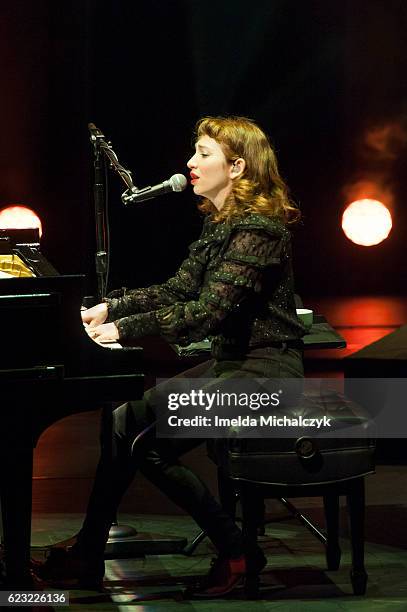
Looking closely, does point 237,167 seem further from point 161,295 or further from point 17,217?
point 17,217

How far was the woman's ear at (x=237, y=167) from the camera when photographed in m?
3.75

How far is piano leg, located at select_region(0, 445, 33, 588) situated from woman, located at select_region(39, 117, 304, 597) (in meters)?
0.42

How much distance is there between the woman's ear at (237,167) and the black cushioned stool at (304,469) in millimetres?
725

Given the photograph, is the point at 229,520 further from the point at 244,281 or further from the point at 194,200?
the point at 194,200

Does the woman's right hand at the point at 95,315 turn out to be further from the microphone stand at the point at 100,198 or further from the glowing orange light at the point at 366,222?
the glowing orange light at the point at 366,222

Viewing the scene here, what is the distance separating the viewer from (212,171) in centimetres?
375

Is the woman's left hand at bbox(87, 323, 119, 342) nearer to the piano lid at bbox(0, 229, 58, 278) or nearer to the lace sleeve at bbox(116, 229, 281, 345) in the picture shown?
the lace sleeve at bbox(116, 229, 281, 345)

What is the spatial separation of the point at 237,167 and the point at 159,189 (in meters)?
0.26

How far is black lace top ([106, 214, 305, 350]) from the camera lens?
355 cm

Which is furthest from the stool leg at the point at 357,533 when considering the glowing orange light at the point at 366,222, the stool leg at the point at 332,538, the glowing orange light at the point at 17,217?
the glowing orange light at the point at 366,222

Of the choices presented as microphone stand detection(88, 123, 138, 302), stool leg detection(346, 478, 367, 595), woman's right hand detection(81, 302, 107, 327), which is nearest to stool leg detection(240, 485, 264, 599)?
stool leg detection(346, 478, 367, 595)

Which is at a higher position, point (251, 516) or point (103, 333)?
point (103, 333)

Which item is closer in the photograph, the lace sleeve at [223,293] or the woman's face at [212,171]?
the lace sleeve at [223,293]

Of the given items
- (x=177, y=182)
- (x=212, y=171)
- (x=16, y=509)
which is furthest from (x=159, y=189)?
(x=16, y=509)
